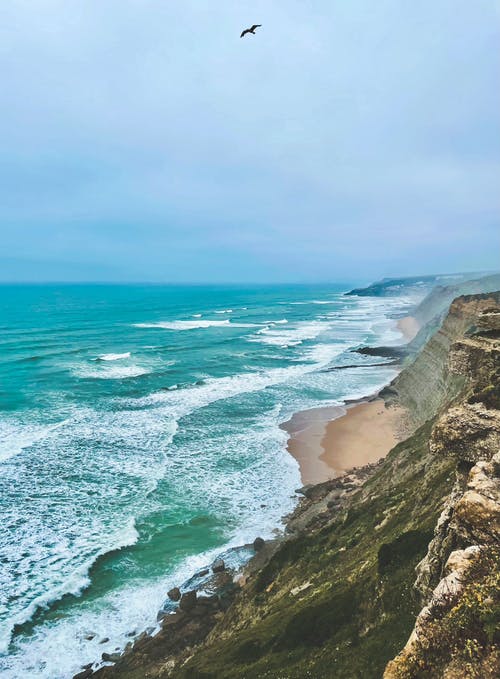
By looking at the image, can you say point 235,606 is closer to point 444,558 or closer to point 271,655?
point 271,655

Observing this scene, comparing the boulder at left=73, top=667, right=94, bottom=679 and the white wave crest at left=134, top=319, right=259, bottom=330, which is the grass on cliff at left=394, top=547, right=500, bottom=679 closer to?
the boulder at left=73, top=667, right=94, bottom=679

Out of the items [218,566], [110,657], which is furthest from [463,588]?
[218,566]

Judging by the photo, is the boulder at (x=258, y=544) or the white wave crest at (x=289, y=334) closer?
the boulder at (x=258, y=544)

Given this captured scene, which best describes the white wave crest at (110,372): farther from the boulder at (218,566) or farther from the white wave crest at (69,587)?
the boulder at (218,566)

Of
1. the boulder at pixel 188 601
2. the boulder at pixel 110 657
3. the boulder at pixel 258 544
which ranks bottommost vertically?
the boulder at pixel 110 657

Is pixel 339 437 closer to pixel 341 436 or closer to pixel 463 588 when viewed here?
pixel 341 436

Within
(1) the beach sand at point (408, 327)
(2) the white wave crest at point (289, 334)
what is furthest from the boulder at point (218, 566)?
(1) the beach sand at point (408, 327)

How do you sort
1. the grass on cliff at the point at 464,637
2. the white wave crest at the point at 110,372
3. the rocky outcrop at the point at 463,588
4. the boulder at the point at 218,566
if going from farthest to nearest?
the white wave crest at the point at 110,372, the boulder at the point at 218,566, the rocky outcrop at the point at 463,588, the grass on cliff at the point at 464,637
